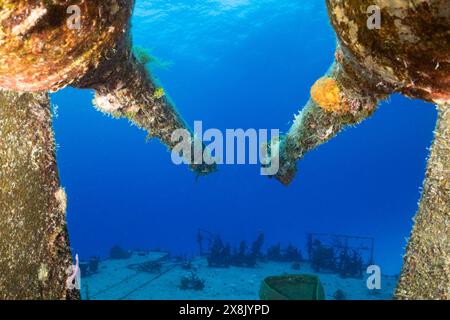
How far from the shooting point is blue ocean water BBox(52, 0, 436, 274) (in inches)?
1887

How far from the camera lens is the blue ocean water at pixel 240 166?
4794 centimetres

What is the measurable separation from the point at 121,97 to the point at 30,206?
1.62 m

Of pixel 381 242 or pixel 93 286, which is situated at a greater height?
pixel 93 286

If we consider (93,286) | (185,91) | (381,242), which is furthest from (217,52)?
(381,242)

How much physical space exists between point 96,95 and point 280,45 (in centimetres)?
4990

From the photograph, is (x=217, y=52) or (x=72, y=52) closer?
(x=72, y=52)

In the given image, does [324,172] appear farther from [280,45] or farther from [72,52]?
[72,52]

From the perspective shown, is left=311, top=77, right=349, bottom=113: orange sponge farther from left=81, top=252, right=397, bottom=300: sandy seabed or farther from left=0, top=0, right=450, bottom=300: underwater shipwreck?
left=81, top=252, right=397, bottom=300: sandy seabed

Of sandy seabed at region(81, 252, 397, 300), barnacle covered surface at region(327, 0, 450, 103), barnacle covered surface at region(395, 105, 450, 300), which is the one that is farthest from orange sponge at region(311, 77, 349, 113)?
sandy seabed at region(81, 252, 397, 300)

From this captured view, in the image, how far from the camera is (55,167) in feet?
11.2

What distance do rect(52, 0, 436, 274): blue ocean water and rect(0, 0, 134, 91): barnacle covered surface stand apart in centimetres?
3995

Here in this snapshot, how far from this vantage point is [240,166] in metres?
93.0

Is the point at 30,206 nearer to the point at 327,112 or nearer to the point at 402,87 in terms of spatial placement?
the point at 402,87
